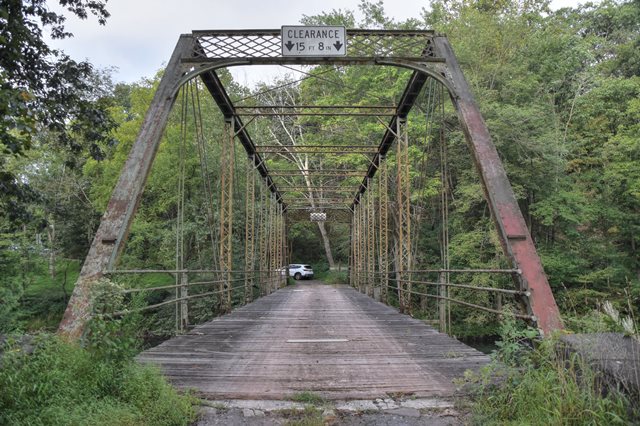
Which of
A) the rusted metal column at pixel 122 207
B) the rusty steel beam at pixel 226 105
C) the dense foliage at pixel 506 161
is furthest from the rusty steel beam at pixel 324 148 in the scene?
the rusted metal column at pixel 122 207

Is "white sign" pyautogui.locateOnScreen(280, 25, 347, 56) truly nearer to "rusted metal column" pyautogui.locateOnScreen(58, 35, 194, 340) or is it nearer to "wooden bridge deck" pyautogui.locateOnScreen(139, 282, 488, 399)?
"rusted metal column" pyautogui.locateOnScreen(58, 35, 194, 340)

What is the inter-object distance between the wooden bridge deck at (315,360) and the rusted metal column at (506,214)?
0.89 meters

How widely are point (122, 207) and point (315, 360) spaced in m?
2.80

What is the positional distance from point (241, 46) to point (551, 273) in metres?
14.1

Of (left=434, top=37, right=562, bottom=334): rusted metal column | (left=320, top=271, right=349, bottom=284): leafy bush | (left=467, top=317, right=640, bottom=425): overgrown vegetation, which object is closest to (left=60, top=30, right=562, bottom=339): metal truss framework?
(left=434, top=37, right=562, bottom=334): rusted metal column

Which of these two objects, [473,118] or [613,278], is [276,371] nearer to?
[473,118]

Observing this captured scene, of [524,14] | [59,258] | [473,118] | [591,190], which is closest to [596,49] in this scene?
[524,14]

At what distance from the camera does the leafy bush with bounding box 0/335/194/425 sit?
2277 mm

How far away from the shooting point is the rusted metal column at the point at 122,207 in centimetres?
377

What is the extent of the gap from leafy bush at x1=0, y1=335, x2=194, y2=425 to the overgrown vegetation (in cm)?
213

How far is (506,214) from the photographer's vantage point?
4.59m

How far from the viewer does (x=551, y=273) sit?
15.3 m

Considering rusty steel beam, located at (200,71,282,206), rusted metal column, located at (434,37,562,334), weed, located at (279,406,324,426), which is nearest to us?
weed, located at (279,406,324,426)

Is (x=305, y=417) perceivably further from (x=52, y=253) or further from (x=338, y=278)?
(x=338, y=278)
